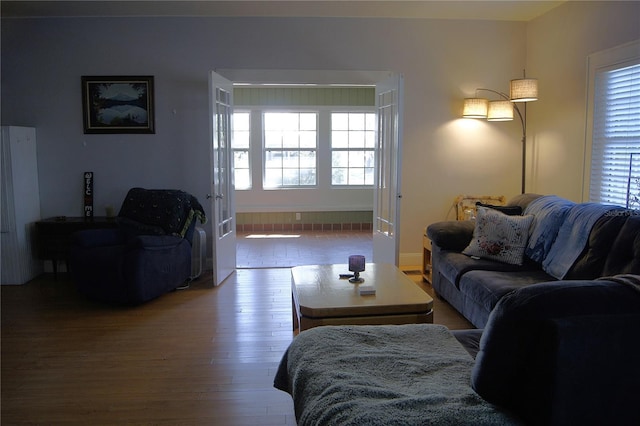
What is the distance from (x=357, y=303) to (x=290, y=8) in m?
3.20

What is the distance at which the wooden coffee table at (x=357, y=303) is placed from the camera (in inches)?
107

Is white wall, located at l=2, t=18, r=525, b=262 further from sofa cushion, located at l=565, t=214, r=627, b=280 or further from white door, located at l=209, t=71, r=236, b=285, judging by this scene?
sofa cushion, located at l=565, t=214, r=627, b=280

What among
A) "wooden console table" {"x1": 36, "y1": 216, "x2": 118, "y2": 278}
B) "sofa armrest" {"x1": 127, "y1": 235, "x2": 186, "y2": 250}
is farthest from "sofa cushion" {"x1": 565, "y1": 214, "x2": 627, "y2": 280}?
"wooden console table" {"x1": 36, "y1": 216, "x2": 118, "y2": 278}

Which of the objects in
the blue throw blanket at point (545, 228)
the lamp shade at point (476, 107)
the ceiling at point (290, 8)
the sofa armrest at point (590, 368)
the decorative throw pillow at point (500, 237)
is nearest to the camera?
the sofa armrest at point (590, 368)

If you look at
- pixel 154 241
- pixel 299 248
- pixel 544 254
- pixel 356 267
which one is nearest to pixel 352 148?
pixel 299 248

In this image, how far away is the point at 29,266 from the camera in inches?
193

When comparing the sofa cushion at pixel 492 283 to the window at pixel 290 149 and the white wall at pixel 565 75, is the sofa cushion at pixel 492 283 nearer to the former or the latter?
the white wall at pixel 565 75

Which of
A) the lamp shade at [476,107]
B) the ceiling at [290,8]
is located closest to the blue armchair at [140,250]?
the ceiling at [290,8]

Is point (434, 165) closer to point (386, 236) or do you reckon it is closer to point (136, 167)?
point (386, 236)

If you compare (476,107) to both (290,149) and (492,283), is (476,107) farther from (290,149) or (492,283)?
(290,149)

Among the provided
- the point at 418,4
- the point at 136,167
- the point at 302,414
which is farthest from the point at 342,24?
the point at 302,414

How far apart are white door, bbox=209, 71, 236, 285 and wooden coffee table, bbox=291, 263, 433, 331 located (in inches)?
67.5

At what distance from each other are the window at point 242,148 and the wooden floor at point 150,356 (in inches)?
137

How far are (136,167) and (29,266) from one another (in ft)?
4.68
